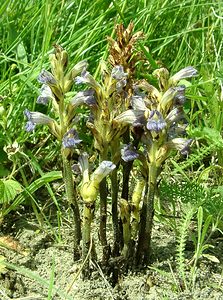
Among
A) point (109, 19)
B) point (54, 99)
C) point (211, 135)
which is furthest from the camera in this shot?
point (109, 19)

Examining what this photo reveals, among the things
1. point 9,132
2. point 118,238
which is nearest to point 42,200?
point 9,132

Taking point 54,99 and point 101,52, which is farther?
point 101,52

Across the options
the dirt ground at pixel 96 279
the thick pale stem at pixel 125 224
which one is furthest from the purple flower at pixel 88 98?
the dirt ground at pixel 96 279

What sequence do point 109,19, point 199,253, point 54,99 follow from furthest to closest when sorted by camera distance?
point 109,19 → point 199,253 → point 54,99

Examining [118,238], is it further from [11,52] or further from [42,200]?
[11,52]

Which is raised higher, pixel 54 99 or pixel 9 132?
pixel 54 99

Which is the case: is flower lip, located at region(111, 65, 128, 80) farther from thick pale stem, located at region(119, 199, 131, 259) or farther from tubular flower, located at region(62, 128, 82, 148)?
thick pale stem, located at region(119, 199, 131, 259)

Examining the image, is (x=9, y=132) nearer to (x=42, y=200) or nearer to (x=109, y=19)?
Result: (x=42, y=200)

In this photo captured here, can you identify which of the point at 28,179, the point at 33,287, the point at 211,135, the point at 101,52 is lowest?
the point at 33,287
